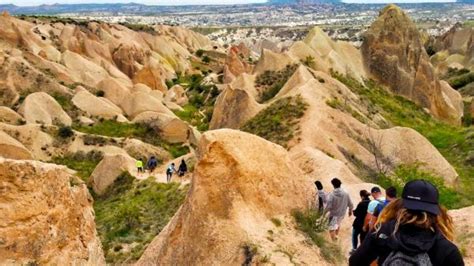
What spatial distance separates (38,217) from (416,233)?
7648 millimetres

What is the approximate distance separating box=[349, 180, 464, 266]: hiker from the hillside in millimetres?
5811

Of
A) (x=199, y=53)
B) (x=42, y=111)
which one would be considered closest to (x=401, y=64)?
(x=42, y=111)

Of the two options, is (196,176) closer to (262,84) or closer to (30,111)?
(262,84)

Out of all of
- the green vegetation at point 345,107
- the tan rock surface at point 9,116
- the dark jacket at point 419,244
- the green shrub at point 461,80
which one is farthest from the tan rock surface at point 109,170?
the green shrub at point 461,80

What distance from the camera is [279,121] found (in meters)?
26.6

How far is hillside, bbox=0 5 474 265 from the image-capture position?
10555mm

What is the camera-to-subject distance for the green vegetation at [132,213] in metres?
20.9

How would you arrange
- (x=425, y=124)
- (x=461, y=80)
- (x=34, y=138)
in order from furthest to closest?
(x=461, y=80)
(x=425, y=124)
(x=34, y=138)

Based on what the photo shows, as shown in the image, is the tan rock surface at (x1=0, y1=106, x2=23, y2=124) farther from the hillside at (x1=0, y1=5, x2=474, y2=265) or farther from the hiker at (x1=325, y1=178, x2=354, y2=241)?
the hiker at (x1=325, y1=178, x2=354, y2=241)

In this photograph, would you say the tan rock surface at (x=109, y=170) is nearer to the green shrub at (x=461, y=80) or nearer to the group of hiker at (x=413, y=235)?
the group of hiker at (x=413, y=235)

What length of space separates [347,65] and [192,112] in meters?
16.8

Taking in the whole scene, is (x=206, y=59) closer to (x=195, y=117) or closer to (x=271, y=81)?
(x=195, y=117)

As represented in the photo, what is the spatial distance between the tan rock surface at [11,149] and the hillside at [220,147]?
0.11 meters

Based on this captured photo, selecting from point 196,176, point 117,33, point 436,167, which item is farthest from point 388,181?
point 117,33
